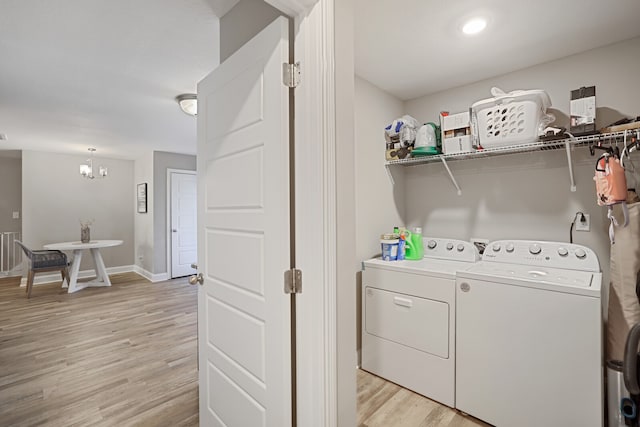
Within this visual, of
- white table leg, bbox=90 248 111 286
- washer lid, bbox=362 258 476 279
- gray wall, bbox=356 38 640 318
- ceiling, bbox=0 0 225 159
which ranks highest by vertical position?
ceiling, bbox=0 0 225 159

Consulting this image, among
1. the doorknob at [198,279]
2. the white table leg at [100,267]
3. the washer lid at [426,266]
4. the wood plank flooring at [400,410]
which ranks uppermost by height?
the doorknob at [198,279]

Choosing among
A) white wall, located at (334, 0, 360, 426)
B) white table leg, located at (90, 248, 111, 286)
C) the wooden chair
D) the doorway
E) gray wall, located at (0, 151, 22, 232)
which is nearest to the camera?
white wall, located at (334, 0, 360, 426)

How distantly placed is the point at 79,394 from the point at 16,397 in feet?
1.33

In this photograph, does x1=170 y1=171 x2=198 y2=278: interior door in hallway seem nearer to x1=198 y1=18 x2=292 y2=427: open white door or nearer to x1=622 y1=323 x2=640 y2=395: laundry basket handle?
x1=198 y1=18 x2=292 y2=427: open white door

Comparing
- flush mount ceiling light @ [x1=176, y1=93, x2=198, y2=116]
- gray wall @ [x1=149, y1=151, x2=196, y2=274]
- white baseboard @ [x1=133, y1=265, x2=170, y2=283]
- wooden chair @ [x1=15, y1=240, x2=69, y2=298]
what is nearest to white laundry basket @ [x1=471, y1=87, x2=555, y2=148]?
flush mount ceiling light @ [x1=176, y1=93, x2=198, y2=116]

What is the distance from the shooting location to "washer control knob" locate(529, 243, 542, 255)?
199 cm

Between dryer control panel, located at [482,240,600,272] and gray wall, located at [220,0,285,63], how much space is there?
2057mm

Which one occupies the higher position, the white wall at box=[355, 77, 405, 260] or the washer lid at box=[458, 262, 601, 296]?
the white wall at box=[355, 77, 405, 260]

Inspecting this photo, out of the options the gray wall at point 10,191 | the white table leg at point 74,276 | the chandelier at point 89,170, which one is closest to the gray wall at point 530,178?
the chandelier at point 89,170

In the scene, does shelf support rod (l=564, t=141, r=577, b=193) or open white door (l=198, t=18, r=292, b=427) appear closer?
open white door (l=198, t=18, r=292, b=427)

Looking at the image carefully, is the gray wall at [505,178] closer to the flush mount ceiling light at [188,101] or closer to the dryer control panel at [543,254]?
the dryer control panel at [543,254]

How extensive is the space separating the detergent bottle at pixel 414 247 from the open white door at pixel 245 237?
152 cm

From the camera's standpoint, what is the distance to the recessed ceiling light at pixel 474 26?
1648 mm

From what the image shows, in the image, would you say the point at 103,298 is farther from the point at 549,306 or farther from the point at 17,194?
the point at 549,306
